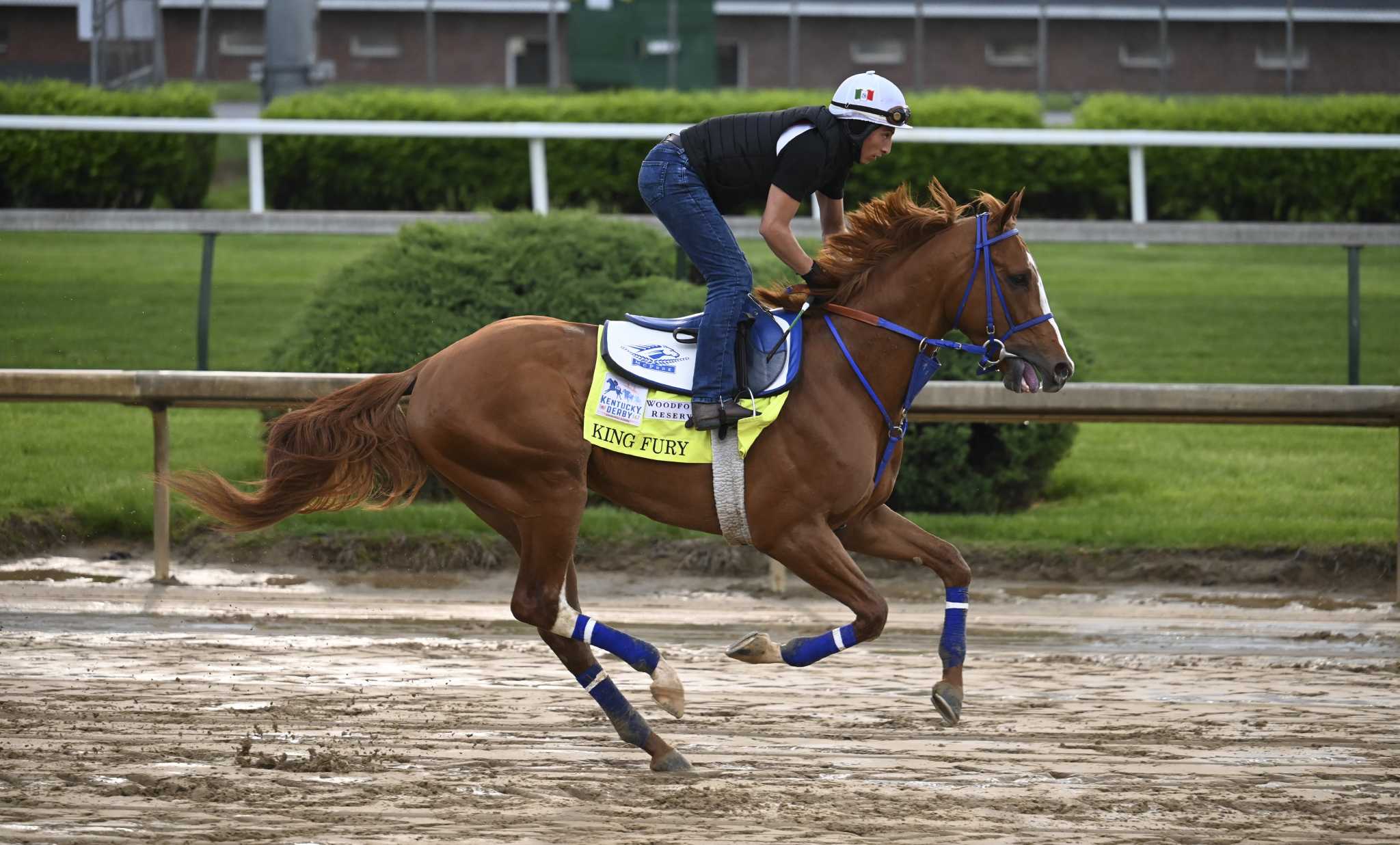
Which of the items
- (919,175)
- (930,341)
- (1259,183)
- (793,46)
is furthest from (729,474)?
(793,46)

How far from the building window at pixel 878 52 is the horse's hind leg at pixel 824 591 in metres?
18.0

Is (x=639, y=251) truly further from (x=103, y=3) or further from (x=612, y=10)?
(x=612, y=10)

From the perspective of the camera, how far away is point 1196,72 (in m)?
21.2

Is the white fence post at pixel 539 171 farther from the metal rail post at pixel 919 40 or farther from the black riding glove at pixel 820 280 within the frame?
the metal rail post at pixel 919 40

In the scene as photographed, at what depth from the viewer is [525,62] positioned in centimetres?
2328

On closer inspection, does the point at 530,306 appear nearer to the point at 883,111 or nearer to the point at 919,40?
the point at 883,111

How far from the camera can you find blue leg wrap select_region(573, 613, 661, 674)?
5.06 m

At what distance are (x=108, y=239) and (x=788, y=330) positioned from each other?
7.21 metres

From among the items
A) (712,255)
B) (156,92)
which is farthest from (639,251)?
(156,92)

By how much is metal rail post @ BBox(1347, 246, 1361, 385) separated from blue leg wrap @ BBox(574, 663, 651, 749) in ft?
18.2

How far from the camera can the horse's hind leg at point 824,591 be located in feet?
16.7

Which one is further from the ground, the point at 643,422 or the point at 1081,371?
the point at 643,422

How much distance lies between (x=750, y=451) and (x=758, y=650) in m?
0.63

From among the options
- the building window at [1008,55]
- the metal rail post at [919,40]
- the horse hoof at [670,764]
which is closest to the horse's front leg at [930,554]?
the horse hoof at [670,764]
